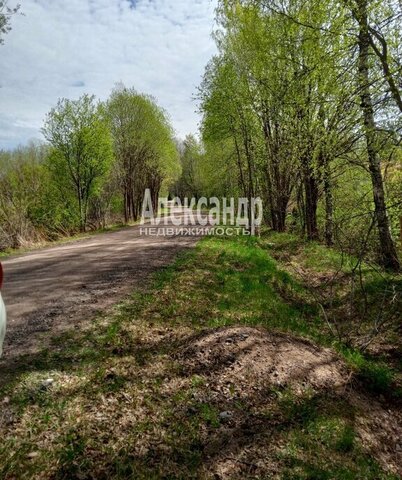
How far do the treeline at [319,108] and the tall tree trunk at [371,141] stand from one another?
0.10ft

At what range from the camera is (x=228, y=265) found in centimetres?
960

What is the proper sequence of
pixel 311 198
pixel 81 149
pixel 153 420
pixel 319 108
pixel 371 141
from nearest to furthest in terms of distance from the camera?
1. pixel 153 420
2. pixel 371 141
3. pixel 319 108
4. pixel 311 198
5. pixel 81 149

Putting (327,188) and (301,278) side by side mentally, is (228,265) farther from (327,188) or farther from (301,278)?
(327,188)

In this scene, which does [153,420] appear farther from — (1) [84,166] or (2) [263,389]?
(1) [84,166]

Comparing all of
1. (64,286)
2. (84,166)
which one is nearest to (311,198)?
(64,286)

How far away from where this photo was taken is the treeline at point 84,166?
21781 millimetres

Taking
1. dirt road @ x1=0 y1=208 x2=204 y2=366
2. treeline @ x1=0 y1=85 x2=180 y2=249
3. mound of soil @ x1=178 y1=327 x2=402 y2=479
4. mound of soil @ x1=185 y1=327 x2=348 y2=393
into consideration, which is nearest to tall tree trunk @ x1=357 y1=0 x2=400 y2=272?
mound of soil @ x1=185 y1=327 x2=348 y2=393

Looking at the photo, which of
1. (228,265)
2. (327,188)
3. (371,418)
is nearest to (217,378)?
(371,418)

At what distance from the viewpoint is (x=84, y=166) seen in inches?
909

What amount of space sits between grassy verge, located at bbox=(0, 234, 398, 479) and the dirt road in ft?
1.66

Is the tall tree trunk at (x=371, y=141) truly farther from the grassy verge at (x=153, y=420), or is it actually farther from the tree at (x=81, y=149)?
the tree at (x=81, y=149)

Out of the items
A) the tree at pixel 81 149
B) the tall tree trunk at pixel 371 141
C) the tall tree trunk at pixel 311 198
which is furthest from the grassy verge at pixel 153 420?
the tree at pixel 81 149

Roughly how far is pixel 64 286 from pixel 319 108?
993 centimetres

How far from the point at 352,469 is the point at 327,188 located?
1144cm
